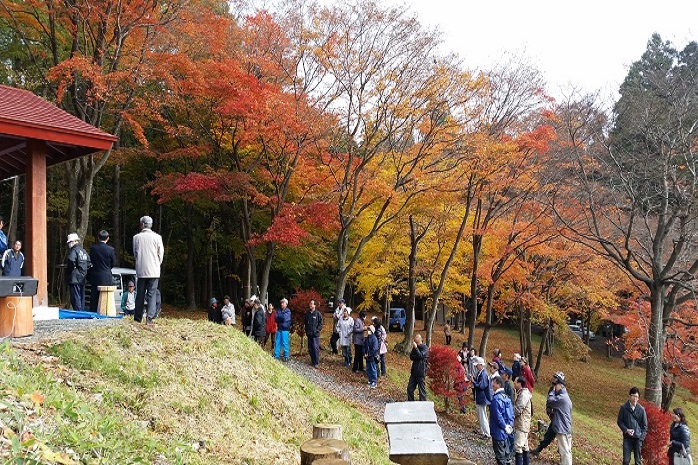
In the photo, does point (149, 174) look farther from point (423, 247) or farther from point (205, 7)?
point (423, 247)

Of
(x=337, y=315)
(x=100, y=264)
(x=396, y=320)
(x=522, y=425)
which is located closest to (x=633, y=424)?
(x=522, y=425)

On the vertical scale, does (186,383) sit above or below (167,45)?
below

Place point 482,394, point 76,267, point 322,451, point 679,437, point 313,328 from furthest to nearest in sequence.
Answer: point 313,328, point 482,394, point 679,437, point 76,267, point 322,451

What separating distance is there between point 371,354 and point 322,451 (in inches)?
403

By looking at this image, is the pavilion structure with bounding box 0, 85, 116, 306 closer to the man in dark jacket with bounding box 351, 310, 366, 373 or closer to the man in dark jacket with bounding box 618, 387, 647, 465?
the man in dark jacket with bounding box 351, 310, 366, 373

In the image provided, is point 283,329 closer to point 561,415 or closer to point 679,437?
point 561,415

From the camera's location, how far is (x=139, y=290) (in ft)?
28.3

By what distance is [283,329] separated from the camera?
15.0 m

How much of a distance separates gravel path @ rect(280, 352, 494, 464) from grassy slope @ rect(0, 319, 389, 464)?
7.28 ft

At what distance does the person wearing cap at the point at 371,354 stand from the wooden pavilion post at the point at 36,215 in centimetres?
789

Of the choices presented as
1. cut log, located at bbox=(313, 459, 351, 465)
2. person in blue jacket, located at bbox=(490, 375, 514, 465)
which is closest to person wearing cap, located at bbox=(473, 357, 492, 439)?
person in blue jacket, located at bbox=(490, 375, 514, 465)

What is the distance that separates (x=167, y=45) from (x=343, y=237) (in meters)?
8.15

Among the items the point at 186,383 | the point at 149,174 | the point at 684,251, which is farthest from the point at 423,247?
the point at 186,383

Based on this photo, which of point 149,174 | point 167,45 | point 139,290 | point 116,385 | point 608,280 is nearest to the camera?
point 116,385
